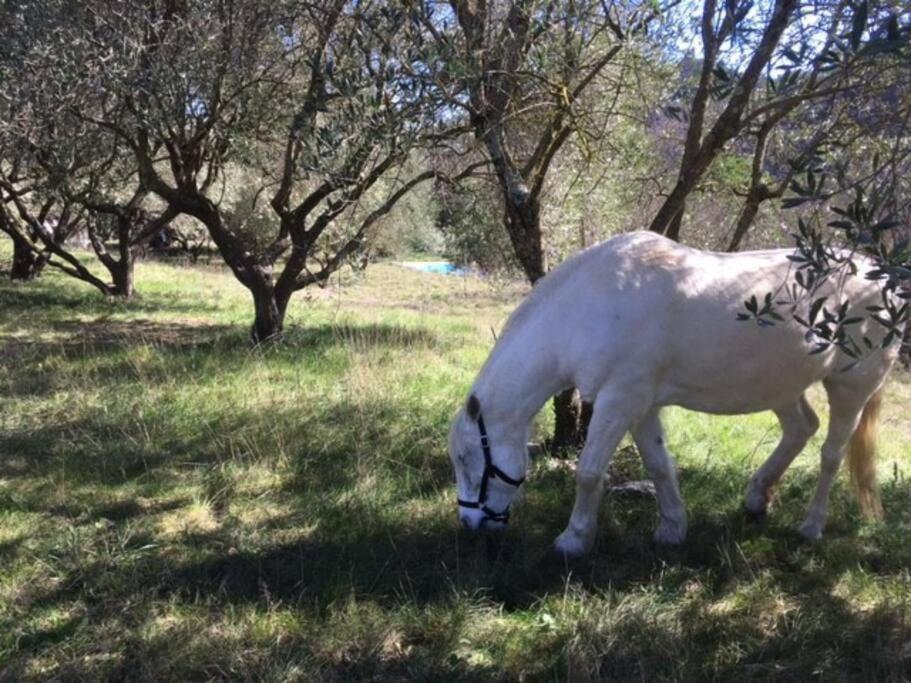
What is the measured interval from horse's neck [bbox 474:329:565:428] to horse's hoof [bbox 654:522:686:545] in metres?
1.06

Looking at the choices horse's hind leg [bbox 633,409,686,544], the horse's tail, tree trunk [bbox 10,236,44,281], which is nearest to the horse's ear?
horse's hind leg [bbox 633,409,686,544]

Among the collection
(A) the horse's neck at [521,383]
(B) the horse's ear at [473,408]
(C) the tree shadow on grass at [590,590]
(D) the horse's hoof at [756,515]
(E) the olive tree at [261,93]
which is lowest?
(C) the tree shadow on grass at [590,590]

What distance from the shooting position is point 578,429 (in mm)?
5914

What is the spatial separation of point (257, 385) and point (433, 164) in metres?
3.08

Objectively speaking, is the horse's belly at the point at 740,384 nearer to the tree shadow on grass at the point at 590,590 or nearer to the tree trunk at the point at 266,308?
the tree shadow on grass at the point at 590,590

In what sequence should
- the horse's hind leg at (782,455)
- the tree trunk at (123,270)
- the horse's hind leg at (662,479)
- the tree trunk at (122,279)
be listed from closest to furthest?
the horse's hind leg at (662,479) → the horse's hind leg at (782,455) → the tree trunk at (123,270) → the tree trunk at (122,279)

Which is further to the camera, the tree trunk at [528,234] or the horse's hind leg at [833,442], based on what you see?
the tree trunk at [528,234]

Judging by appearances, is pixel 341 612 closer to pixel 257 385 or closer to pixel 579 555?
pixel 579 555

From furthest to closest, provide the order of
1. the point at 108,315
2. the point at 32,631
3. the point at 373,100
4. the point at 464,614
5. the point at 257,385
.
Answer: the point at 108,315, the point at 257,385, the point at 373,100, the point at 464,614, the point at 32,631

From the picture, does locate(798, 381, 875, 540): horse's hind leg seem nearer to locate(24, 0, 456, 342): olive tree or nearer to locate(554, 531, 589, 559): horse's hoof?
locate(554, 531, 589, 559): horse's hoof

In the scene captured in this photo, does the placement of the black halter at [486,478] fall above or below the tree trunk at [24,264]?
below

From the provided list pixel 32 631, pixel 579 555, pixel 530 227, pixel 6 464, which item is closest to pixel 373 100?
pixel 530 227

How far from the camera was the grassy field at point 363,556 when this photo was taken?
3297 millimetres

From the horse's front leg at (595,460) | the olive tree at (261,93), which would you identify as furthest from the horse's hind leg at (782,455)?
the olive tree at (261,93)
